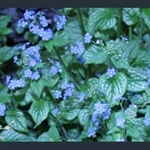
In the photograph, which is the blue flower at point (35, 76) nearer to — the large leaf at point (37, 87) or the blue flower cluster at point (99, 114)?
the large leaf at point (37, 87)

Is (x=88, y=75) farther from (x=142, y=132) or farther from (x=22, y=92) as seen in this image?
(x=142, y=132)

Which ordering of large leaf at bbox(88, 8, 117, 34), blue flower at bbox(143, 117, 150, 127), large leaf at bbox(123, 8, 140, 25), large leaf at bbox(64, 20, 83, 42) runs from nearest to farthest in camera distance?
blue flower at bbox(143, 117, 150, 127), large leaf at bbox(88, 8, 117, 34), large leaf at bbox(123, 8, 140, 25), large leaf at bbox(64, 20, 83, 42)

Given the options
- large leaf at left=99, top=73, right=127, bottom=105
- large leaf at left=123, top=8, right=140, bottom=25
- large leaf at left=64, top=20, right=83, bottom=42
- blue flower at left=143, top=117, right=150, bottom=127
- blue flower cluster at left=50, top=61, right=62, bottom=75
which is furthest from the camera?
large leaf at left=64, top=20, right=83, bottom=42

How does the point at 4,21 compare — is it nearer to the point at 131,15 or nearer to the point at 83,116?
the point at 131,15

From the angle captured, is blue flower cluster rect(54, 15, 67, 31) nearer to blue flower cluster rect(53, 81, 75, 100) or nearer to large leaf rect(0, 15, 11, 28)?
blue flower cluster rect(53, 81, 75, 100)

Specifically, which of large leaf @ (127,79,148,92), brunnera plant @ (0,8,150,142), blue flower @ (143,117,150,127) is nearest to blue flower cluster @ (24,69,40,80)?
brunnera plant @ (0,8,150,142)

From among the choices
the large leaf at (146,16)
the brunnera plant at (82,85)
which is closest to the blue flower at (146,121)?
the brunnera plant at (82,85)
